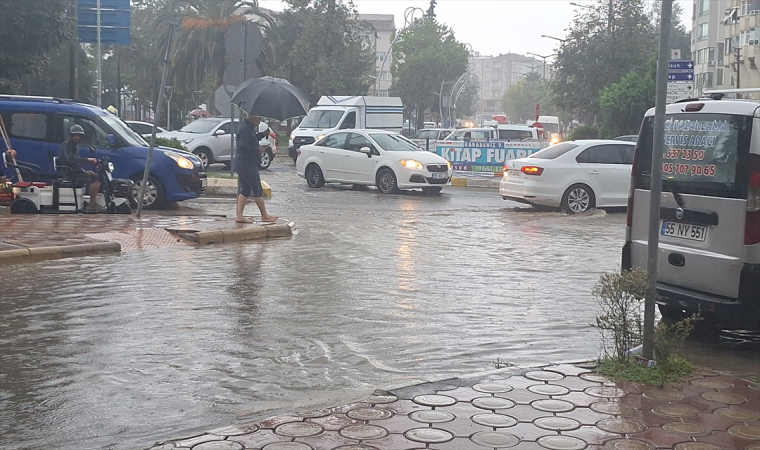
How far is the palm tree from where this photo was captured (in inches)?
1885

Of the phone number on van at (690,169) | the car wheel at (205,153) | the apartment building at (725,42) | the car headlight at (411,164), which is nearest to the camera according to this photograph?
the phone number on van at (690,169)

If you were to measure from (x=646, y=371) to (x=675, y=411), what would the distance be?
Result: 2.27ft

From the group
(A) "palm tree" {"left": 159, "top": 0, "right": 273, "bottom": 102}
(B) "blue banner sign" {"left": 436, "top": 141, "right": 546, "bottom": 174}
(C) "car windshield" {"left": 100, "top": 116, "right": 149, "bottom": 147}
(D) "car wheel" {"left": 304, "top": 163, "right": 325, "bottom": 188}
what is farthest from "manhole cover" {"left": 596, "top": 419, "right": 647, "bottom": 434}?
(A) "palm tree" {"left": 159, "top": 0, "right": 273, "bottom": 102}

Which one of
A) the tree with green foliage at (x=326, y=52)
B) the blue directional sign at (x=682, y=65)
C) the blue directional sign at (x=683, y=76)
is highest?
the tree with green foliage at (x=326, y=52)

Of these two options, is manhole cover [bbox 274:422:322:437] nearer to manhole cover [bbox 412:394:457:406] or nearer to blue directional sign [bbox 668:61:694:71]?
manhole cover [bbox 412:394:457:406]

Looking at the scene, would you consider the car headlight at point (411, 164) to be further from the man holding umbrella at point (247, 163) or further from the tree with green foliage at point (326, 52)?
the tree with green foliage at point (326, 52)

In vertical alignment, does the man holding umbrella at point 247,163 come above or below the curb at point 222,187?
above

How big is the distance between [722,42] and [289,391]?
83931 mm

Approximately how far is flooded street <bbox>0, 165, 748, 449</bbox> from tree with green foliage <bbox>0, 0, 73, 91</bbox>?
1320 centimetres

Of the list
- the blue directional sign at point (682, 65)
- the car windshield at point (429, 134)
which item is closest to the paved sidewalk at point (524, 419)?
the blue directional sign at point (682, 65)

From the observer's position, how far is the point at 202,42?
48.8 m

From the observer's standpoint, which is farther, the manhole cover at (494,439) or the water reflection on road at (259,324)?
the water reflection on road at (259,324)

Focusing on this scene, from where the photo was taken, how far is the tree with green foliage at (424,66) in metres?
82.5

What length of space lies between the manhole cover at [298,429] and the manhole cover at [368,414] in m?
0.27
